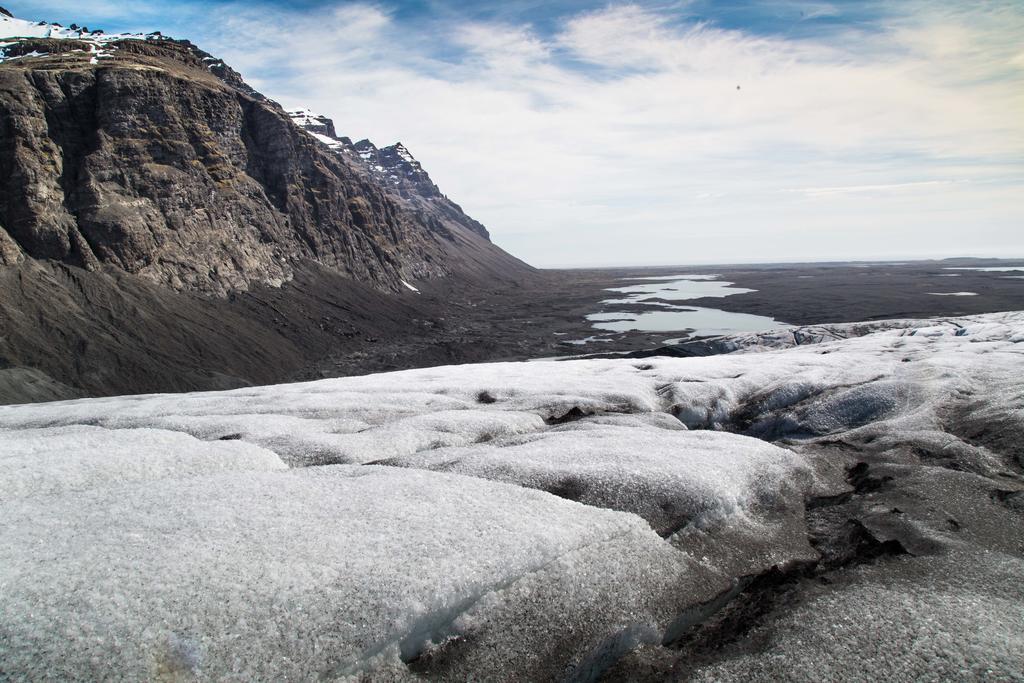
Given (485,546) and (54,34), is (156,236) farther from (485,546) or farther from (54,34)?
(54,34)

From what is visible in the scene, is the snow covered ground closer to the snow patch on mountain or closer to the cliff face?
the cliff face

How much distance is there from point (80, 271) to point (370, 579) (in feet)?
250

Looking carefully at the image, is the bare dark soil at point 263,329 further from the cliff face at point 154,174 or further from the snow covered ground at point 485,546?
the snow covered ground at point 485,546

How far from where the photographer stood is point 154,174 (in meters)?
82.3

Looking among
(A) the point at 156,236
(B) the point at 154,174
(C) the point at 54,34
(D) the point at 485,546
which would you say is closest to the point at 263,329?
(A) the point at 156,236

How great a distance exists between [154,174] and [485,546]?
93.7 metres

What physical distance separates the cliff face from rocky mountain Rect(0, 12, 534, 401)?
23 cm

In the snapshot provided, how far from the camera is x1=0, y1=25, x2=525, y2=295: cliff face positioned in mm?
69500

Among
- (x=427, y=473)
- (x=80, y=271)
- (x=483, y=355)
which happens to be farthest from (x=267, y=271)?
(x=427, y=473)

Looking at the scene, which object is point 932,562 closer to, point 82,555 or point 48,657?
point 48,657

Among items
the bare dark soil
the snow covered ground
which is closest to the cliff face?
the bare dark soil

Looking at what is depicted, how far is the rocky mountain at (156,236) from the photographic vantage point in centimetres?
5750

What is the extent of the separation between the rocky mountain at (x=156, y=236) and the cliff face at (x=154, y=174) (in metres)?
0.23

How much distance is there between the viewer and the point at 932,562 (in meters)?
11.7
